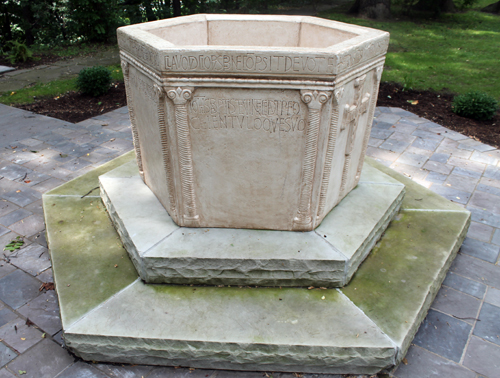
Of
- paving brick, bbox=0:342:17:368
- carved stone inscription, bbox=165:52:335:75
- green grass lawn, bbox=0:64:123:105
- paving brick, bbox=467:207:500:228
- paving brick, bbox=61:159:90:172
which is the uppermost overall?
carved stone inscription, bbox=165:52:335:75

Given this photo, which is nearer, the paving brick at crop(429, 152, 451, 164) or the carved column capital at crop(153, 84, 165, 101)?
the carved column capital at crop(153, 84, 165, 101)

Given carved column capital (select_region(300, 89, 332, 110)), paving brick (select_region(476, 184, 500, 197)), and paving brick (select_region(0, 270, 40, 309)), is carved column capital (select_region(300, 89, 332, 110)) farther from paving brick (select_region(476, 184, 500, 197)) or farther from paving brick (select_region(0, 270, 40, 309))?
paving brick (select_region(476, 184, 500, 197))

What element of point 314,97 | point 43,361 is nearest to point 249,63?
point 314,97

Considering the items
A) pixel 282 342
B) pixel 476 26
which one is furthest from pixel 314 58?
pixel 476 26

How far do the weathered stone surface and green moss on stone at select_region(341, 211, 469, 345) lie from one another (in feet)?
2.36

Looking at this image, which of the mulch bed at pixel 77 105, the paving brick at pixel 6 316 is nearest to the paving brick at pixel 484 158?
the paving brick at pixel 6 316

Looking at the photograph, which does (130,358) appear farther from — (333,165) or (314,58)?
(314,58)

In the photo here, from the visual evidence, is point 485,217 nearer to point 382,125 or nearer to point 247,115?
point 382,125

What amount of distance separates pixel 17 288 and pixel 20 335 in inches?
24.5

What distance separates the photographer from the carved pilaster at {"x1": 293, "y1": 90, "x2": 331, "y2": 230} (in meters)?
3.06

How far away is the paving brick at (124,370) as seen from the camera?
2977 mm

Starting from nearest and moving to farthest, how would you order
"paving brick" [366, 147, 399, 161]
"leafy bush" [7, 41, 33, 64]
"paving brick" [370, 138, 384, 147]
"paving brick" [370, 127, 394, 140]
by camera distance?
1. "paving brick" [366, 147, 399, 161]
2. "paving brick" [370, 138, 384, 147]
3. "paving brick" [370, 127, 394, 140]
4. "leafy bush" [7, 41, 33, 64]

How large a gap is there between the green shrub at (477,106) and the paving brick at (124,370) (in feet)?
24.2

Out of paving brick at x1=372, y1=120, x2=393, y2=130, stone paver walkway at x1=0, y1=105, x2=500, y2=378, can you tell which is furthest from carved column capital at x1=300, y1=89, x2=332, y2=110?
paving brick at x1=372, y1=120, x2=393, y2=130
